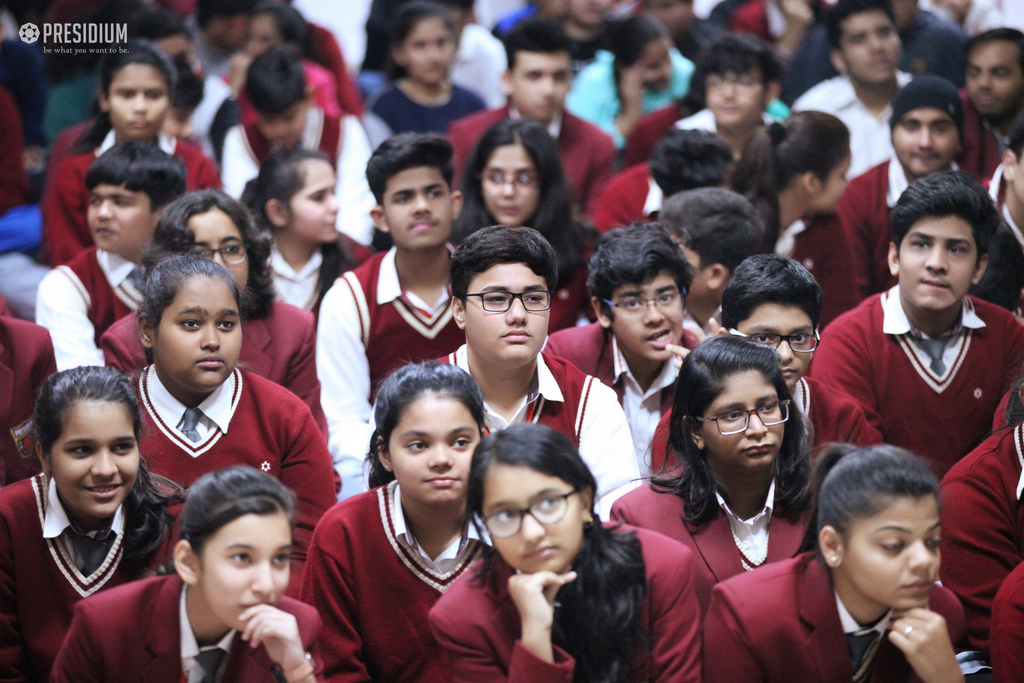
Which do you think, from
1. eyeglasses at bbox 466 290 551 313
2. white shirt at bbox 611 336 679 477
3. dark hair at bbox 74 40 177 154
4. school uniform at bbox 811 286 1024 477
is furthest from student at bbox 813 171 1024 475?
dark hair at bbox 74 40 177 154

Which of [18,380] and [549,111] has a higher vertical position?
[549,111]

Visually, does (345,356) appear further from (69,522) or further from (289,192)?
(69,522)

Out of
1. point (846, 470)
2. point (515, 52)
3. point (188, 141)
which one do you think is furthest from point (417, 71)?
point (846, 470)

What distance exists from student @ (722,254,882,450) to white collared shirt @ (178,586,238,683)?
130 cm

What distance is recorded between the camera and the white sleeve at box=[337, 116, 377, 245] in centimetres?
445

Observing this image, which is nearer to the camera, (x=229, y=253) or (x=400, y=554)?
(x=400, y=554)

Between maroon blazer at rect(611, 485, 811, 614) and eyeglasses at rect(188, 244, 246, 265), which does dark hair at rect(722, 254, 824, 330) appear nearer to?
maroon blazer at rect(611, 485, 811, 614)

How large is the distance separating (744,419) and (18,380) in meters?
1.76

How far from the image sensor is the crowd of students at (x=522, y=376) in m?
1.93

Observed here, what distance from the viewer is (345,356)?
10.6 feet

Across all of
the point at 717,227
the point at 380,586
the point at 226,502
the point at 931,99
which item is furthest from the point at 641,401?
the point at 931,99

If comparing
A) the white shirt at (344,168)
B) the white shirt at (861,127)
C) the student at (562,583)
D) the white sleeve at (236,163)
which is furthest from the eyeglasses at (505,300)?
the white shirt at (861,127)

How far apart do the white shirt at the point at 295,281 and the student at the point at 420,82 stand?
138cm

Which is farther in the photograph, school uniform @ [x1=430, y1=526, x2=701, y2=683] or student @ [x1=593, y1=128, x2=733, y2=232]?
student @ [x1=593, y1=128, x2=733, y2=232]
